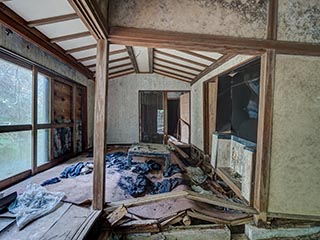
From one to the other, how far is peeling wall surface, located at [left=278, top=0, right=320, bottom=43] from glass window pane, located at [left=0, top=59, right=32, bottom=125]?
13.0 feet

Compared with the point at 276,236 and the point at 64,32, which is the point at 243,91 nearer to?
the point at 276,236

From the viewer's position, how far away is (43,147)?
4453mm

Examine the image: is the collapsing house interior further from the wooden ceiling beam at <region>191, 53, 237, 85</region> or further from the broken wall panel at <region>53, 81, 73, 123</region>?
the broken wall panel at <region>53, 81, 73, 123</region>

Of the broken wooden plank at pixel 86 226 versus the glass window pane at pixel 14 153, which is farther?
the glass window pane at pixel 14 153

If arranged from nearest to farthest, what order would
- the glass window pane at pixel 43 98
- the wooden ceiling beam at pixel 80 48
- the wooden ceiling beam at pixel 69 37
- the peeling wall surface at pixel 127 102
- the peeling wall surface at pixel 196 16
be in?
the peeling wall surface at pixel 196 16 < the wooden ceiling beam at pixel 69 37 < the glass window pane at pixel 43 98 < the wooden ceiling beam at pixel 80 48 < the peeling wall surface at pixel 127 102

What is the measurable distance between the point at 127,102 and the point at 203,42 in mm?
5603

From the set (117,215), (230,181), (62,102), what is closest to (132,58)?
(62,102)

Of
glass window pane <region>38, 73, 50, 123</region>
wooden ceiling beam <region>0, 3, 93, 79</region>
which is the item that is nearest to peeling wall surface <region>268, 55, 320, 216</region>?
wooden ceiling beam <region>0, 3, 93, 79</region>

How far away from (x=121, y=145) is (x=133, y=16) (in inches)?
230

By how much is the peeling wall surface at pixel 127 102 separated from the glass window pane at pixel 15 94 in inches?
161

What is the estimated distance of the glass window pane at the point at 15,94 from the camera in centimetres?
316

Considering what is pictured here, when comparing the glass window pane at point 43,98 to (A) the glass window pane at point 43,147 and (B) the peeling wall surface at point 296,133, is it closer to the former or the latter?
(A) the glass window pane at point 43,147

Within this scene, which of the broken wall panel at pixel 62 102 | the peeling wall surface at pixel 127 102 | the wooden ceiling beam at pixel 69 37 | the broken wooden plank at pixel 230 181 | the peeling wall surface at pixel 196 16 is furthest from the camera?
the peeling wall surface at pixel 127 102

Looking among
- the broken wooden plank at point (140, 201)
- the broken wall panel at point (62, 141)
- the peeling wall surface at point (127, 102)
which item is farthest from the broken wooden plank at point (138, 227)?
the peeling wall surface at point (127, 102)
